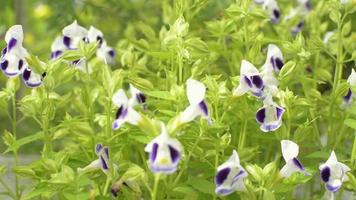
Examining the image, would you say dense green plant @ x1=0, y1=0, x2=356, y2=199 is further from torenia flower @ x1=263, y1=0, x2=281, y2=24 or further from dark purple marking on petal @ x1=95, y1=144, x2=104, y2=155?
torenia flower @ x1=263, y1=0, x2=281, y2=24

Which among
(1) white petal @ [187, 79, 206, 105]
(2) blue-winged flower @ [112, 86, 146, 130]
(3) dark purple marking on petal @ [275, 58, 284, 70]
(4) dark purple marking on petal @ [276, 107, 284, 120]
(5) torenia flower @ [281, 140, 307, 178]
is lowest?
(5) torenia flower @ [281, 140, 307, 178]

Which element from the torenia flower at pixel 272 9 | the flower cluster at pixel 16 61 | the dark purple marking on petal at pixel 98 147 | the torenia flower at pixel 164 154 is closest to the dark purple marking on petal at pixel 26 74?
the flower cluster at pixel 16 61

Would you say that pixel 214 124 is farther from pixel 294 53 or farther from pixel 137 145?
pixel 294 53

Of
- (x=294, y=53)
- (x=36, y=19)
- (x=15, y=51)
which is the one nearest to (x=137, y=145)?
(x=15, y=51)

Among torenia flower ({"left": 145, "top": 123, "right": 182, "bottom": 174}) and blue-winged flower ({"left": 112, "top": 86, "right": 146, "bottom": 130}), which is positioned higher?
blue-winged flower ({"left": 112, "top": 86, "right": 146, "bottom": 130})

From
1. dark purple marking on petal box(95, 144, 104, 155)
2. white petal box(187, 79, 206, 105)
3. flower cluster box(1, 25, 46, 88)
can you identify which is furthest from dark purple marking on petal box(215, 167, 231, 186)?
flower cluster box(1, 25, 46, 88)
